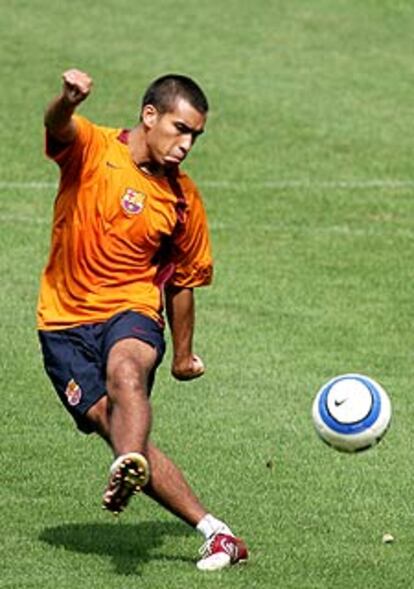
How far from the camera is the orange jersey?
10336mm

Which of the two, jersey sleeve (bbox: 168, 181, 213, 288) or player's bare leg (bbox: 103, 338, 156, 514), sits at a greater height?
jersey sleeve (bbox: 168, 181, 213, 288)

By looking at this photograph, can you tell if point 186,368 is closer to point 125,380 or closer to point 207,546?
point 125,380

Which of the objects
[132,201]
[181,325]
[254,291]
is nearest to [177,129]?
[132,201]

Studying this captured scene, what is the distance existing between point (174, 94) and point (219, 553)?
2.22 m

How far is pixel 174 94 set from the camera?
10258 millimetres

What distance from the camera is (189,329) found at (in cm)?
1070

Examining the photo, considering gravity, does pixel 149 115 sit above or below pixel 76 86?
below

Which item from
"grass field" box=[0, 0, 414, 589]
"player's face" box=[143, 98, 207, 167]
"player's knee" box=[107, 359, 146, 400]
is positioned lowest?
"grass field" box=[0, 0, 414, 589]

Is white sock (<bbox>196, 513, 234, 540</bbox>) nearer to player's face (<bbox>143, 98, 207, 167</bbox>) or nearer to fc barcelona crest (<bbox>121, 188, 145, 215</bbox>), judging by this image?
fc barcelona crest (<bbox>121, 188, 145, 215</bbox>)

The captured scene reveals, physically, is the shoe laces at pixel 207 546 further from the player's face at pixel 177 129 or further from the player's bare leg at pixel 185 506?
the player's face at pixel 177 129

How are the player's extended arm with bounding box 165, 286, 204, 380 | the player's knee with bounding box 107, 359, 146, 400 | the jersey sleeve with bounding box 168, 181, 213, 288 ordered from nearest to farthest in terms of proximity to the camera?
the player's knee with bounding box 107, 359, 146, 400, the jersey sleeve with bounding box 168, 181, 213, 288, the player's extended arm with bounding box 165, 286, 204, 380

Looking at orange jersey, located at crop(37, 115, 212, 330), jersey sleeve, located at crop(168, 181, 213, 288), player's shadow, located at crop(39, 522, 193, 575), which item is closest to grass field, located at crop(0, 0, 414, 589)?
player's shadow, located at crop(39, 522, 193, 575)

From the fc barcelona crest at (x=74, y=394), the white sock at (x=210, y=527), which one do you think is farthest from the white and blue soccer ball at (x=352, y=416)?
the fc barcelona crest at (x=74, y=394)

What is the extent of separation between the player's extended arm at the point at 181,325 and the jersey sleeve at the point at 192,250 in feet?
0.20
